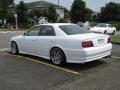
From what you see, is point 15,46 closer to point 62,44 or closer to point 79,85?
point 62,44

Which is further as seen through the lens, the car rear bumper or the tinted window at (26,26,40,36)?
the tinted window at (26,26,40,36)

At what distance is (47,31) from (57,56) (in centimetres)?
112

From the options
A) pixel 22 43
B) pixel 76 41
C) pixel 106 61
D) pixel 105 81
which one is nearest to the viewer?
pixel 105 81

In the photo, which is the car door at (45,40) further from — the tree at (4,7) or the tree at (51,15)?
the tree at (4,7)

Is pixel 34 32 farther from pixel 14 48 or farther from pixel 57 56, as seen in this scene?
pixel 57 56

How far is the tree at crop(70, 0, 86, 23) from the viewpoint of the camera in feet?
176

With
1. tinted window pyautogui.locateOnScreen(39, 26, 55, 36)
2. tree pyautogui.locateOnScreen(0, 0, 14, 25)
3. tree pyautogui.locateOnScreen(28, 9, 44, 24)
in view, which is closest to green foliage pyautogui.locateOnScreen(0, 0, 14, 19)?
tree pyautogui.locateOnScreen(0, 0, 14, 25)

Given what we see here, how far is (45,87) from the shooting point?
6352 millimetres

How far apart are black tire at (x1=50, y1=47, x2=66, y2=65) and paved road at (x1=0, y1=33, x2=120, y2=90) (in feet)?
0.78

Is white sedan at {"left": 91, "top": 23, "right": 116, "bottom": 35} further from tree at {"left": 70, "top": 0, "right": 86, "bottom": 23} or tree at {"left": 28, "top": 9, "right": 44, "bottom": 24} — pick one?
tree at {"left": 28, "top": 9, "right": 44, "bottom": 24}

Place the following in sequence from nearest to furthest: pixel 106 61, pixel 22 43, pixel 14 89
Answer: pixel 14 89 → pixel 106 61 → pixel 22 43

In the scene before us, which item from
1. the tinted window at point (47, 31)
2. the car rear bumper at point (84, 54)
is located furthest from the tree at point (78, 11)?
the car rear bumper at point (84, 54)

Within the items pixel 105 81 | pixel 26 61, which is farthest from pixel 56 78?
pixel 26 61

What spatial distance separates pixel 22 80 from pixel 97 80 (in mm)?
1952
